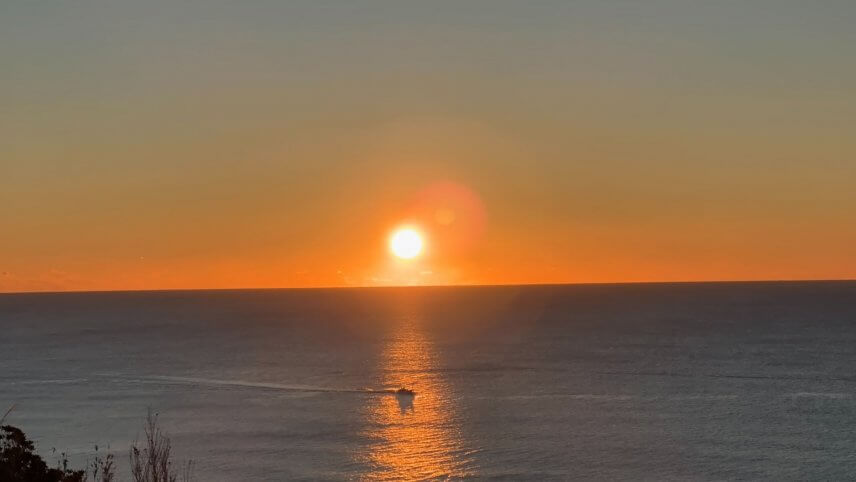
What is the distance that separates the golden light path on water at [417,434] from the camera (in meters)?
77.5

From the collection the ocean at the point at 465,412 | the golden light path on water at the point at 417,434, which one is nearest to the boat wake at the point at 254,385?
the ocean at the point at 465,412

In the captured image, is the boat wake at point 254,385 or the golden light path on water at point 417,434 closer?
the golden light path on water at point 417,434

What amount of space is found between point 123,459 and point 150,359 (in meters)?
106

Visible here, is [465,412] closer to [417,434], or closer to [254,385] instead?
[417,434]

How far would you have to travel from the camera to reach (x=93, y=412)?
11112cm

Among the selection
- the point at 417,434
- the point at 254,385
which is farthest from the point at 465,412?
the point at 254,385

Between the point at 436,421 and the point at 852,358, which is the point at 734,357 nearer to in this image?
the point at 852,358

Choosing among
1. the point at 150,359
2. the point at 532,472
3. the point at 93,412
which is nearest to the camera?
the point at 532,472

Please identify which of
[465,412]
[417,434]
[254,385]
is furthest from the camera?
[254,385]

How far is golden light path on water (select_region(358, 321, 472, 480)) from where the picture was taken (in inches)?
3051

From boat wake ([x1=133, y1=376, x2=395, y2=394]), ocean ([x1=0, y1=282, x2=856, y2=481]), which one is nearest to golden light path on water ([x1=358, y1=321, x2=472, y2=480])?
ocean ([x1=0, y1=282, x2=856, y2=481])

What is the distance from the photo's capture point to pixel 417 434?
94.2 meters

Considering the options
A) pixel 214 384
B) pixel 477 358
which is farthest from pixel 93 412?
pixel 477 358

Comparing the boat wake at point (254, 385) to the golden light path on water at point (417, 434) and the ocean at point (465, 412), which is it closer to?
the ocean at point (465, 412)
